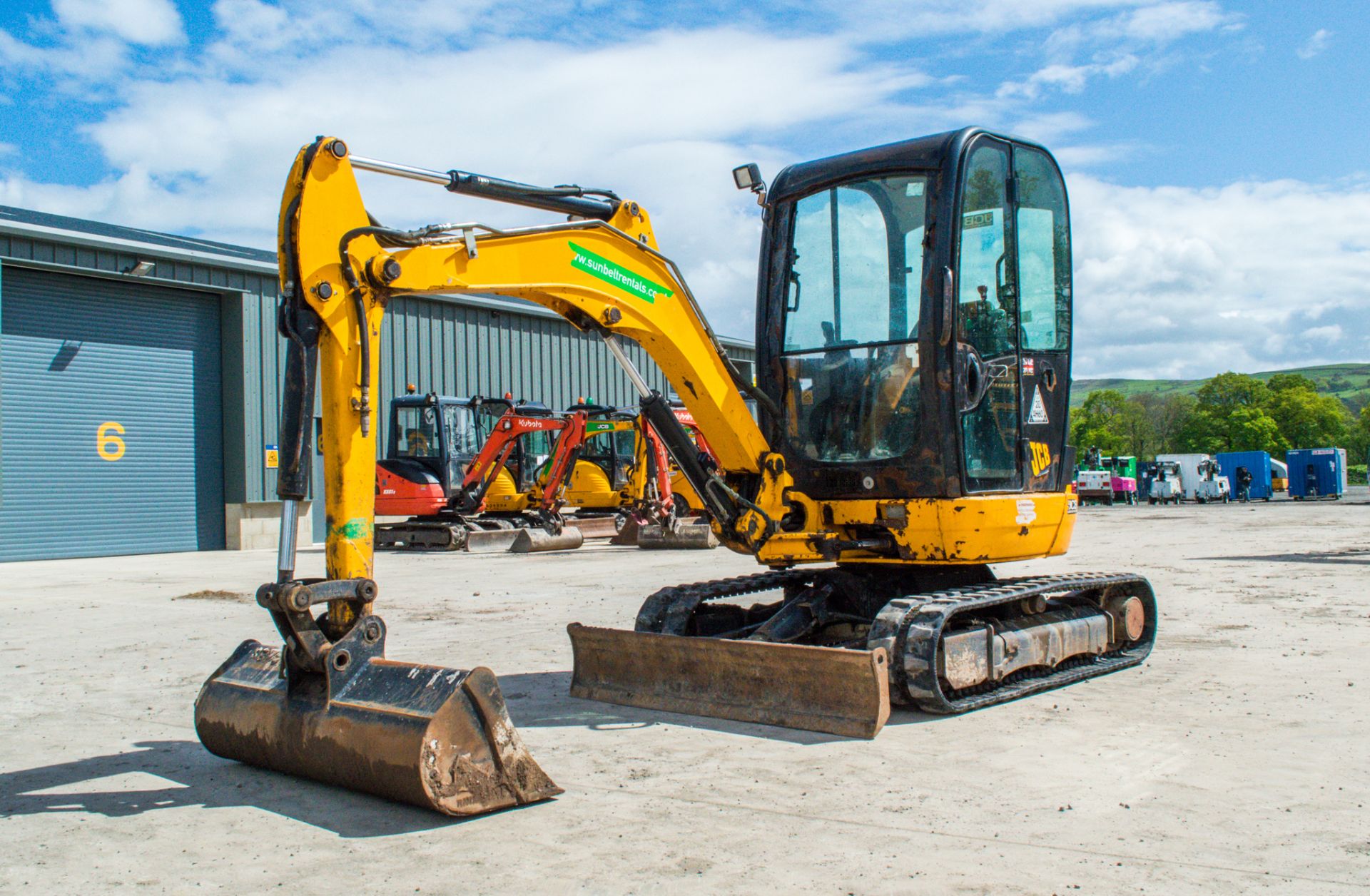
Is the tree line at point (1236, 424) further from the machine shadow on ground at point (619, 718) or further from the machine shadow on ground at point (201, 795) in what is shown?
the machine shadow on ground at point (201, 795)

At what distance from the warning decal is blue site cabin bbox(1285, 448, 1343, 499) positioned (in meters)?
56.2

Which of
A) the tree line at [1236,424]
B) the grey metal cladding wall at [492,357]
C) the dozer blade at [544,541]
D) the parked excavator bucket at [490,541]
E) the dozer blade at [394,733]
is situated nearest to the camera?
the dozer blade at [394,733]

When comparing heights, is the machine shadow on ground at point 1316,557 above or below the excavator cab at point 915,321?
below

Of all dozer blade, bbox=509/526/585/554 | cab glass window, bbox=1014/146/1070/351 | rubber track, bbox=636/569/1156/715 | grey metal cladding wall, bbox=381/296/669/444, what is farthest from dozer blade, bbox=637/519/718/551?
cab glass window, bbox=1014/146/1070/351

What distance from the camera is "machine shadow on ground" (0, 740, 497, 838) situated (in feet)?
14.9

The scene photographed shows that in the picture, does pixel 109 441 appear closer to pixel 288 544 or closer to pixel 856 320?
pixel 856 320

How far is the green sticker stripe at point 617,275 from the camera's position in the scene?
600cm

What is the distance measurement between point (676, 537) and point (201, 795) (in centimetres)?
1472

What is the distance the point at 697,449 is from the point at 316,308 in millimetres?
2653

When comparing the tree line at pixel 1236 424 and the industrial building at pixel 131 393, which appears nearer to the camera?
the industrial building at pixel 131 393

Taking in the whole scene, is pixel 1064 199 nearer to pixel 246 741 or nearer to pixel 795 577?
pixel 795 577

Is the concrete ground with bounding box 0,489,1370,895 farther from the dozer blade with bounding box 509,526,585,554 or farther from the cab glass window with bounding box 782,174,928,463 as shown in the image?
the dozer blade with bounding box 509,526,585,554

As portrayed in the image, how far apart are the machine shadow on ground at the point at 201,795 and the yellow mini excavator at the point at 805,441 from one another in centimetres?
10

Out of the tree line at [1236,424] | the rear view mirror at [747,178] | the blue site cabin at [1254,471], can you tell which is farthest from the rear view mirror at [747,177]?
the tree line at [1236,424]
